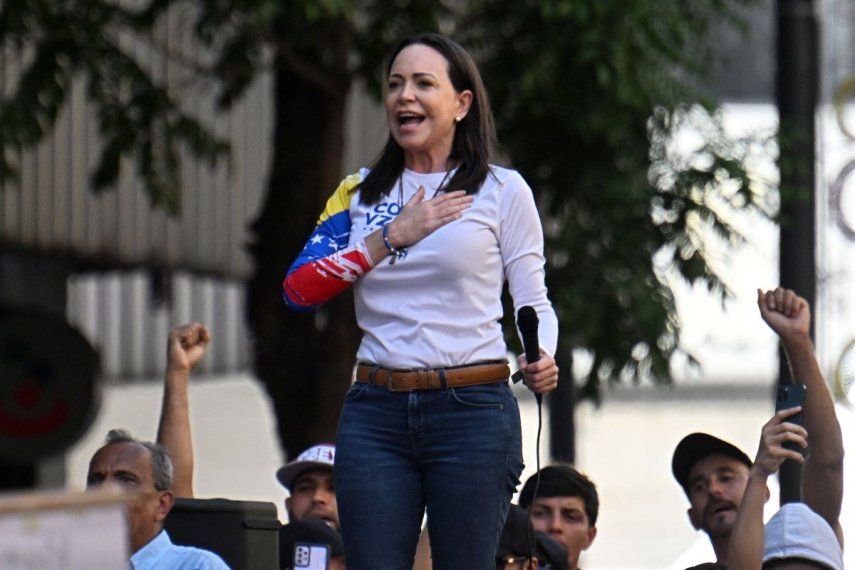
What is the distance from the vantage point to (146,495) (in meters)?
5.46

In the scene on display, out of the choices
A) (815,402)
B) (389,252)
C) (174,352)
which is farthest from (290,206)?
(389,252)

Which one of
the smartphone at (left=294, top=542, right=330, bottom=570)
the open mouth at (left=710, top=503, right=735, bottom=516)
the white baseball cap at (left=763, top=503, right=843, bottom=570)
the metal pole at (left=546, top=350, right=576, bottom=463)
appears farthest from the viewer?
the metal pole at (left=546, top=350, right=576, bottom=463)

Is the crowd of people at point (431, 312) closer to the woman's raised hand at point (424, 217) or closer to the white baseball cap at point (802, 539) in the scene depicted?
the woman's raised hand at point (424, 217)

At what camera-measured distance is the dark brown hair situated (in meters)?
4.31

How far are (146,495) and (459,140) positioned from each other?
1717 mm

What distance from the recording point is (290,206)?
28.7ft

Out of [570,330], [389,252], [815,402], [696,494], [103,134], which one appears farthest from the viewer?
[103,134]

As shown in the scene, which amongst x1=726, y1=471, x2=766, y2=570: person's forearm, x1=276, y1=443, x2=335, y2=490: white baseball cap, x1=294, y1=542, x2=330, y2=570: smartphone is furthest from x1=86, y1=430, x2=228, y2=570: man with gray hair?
x1=726, y1=471, x2=766, y2=570: person's forearm

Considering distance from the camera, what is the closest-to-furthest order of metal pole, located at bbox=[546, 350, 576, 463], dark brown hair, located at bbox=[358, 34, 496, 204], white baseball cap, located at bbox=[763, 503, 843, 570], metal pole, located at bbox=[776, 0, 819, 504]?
dark brown hair, located at bbox=[358, 34, 496, 204], white baseball cap, located at bbox=[763, 503, 843, 570], metal pole, located at bbox=[776, 0, 819, 504], metal pole, located at bbox=[546, 350, 576, 463]

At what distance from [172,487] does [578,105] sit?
303 cm

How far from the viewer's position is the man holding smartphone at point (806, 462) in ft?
18.0

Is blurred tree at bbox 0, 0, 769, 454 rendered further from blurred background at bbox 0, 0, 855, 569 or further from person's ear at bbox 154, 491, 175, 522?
person's ear at bbox 154, 491, 175, 522

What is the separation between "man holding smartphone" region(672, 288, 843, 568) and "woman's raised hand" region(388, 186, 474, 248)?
1.54 meters

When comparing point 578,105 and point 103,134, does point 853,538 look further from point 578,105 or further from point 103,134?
point 103,134
